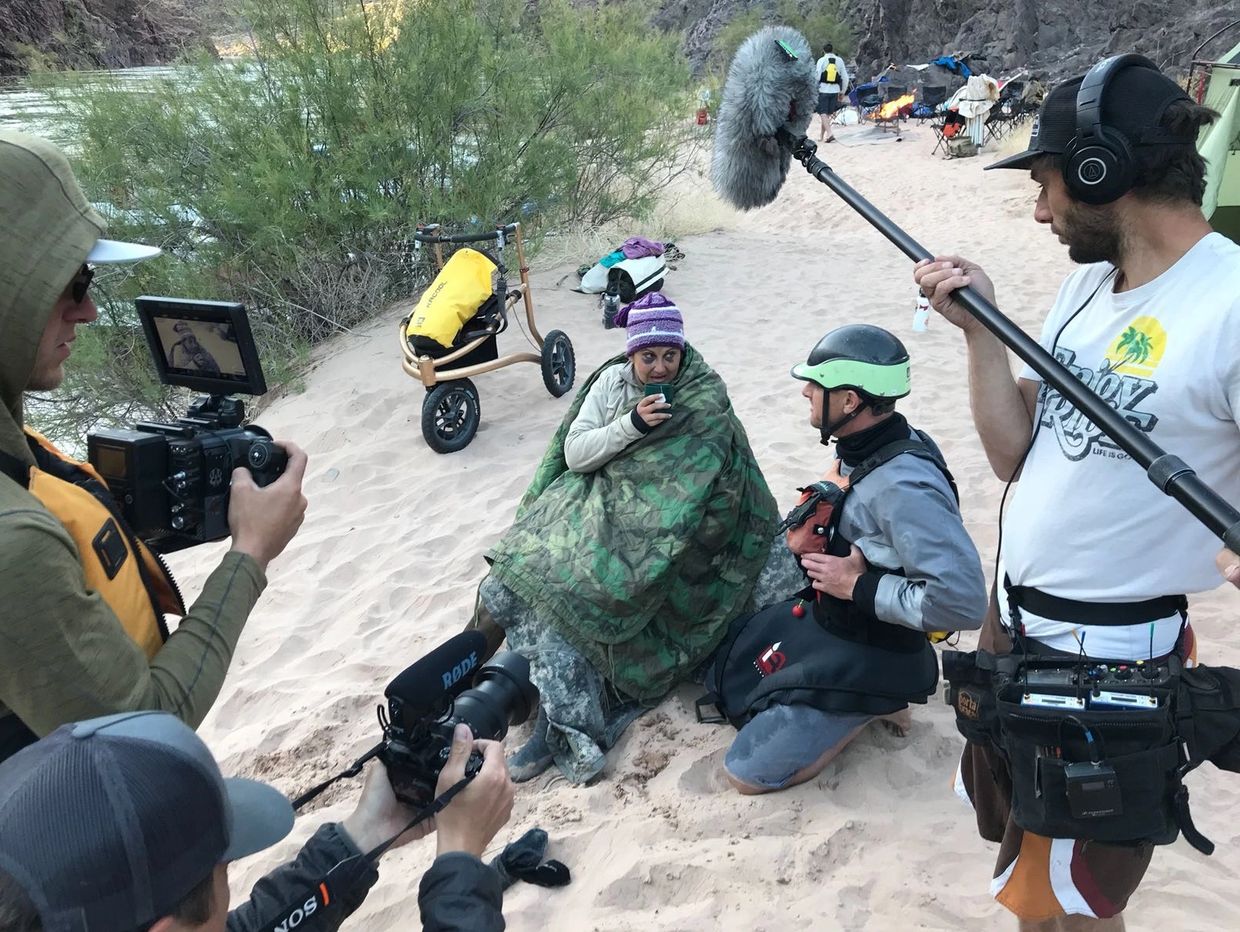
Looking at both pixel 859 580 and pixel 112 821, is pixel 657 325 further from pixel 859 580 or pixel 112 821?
pixel 112 821

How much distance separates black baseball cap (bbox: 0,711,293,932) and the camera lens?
1.81 ft

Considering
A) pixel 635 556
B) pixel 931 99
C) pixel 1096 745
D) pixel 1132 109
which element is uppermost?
pixel 1132 109

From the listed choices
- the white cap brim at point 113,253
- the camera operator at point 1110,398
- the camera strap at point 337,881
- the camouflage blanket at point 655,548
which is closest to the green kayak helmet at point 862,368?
the camera operator at point 1110,398

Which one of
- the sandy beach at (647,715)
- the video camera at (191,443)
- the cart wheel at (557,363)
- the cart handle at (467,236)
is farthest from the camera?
the cart wheel at (557,363)

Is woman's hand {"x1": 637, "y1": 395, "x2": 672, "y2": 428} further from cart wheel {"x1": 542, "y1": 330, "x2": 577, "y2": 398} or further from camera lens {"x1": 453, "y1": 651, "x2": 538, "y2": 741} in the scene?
cart wheel {"x1": 542, "y1": 330, "x2": 577, "y2": 398}

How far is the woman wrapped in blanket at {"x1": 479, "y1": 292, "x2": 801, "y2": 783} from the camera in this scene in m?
3.16

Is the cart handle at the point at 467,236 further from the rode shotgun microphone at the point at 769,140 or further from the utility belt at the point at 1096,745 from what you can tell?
the utility belt at the point at 1096,745

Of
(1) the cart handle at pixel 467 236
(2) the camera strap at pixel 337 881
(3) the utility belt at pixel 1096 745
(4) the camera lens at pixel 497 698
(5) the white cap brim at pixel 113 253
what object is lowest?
(3) the utility belt at pixel 1096 745


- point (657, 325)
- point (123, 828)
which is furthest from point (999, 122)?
point (123, 828)

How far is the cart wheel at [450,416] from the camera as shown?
550cm

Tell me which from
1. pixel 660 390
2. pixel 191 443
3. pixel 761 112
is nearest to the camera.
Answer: pixel 191 443

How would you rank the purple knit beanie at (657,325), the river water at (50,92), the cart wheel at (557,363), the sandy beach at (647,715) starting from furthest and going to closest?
the river water at (50,92) < the cart wheel at (557,363) < the purple knit beanie at (657,325) < the sandy beach at (647,715)

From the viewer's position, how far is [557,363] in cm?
628

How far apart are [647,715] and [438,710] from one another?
189 centimetres
